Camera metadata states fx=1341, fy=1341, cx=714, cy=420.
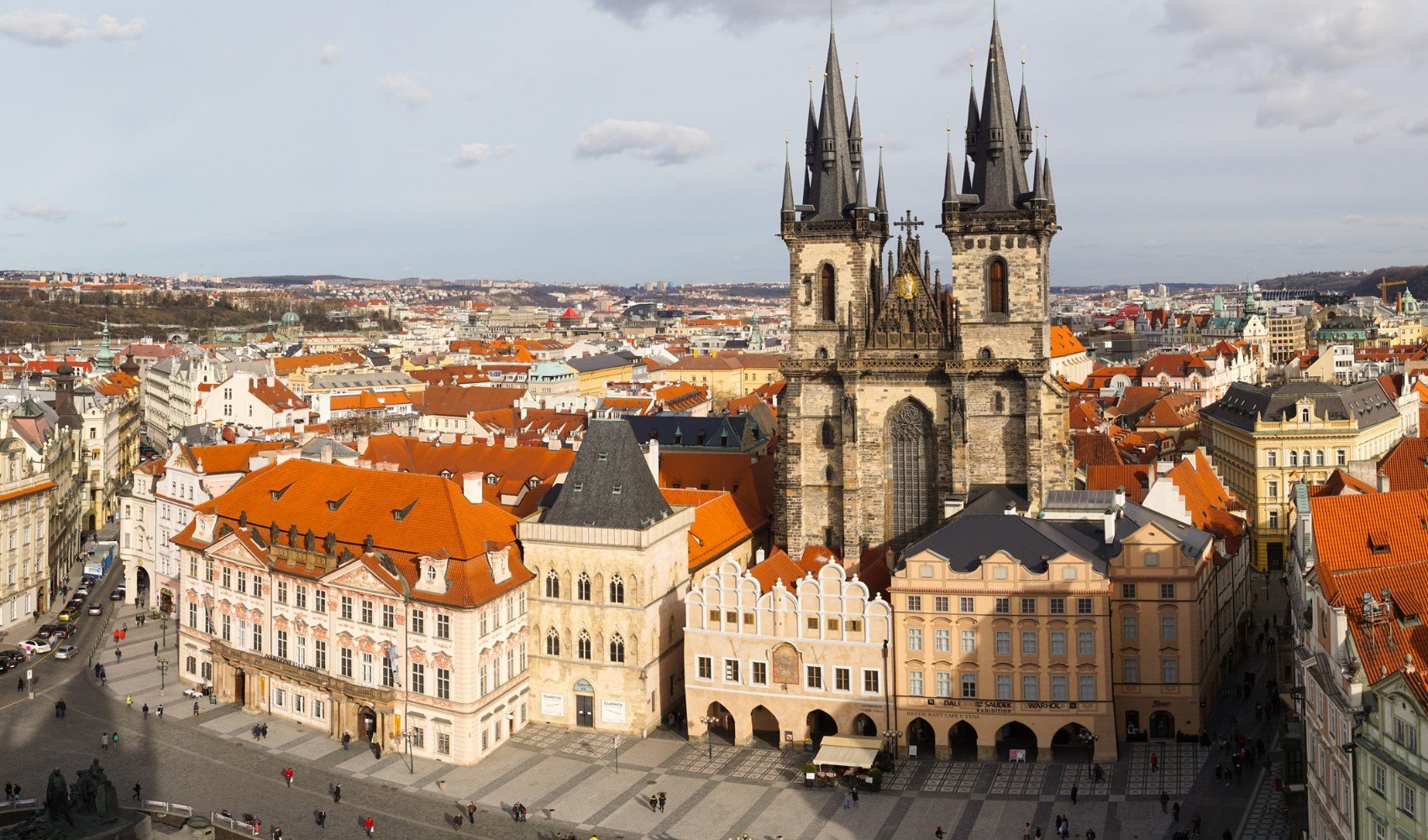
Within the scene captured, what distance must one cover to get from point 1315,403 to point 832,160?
1971 inches

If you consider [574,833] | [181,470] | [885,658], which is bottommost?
[574,833]

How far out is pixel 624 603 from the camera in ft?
236

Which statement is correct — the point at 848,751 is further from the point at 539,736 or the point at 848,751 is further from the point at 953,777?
the point at 539,736

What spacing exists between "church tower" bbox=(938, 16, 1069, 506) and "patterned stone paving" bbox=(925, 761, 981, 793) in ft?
68.5

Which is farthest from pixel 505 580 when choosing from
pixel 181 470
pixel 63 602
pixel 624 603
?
pixel 63 602

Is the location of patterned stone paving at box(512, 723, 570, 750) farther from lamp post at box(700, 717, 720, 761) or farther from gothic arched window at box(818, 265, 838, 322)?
gothic arched window at box(818, 265, 838, 322)

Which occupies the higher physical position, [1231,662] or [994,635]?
[994,635]

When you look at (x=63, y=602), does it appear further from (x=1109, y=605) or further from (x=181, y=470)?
(x=1109, y=605)

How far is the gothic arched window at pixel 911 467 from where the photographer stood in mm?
85562

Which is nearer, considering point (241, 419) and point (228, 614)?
point (228, 614)

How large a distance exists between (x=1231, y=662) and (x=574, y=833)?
42701 millimetres

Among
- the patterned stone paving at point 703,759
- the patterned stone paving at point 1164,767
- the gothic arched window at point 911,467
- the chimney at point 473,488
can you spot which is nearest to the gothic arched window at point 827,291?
the gothic arched window at point 911,467

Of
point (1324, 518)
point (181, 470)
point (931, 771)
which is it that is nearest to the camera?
point (1324, 518)

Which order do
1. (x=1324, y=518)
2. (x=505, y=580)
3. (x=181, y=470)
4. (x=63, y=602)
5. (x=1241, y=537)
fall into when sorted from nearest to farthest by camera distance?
(x=1324, y=518), (x=505, y=580), (x=1241, y=537), (x=181, y=470), (x=63, y=602)
